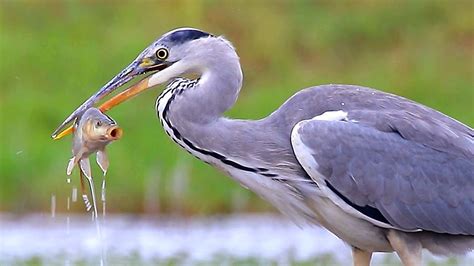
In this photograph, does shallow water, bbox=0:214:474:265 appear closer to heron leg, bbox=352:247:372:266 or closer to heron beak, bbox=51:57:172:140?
heron leg, bbox=352:247:372:266

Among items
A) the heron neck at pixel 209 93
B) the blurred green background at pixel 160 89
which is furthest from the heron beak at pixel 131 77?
the blurred green background at pixel 160 89

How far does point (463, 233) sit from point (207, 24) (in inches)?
350

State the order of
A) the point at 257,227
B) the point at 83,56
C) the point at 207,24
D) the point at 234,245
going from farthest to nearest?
the point at 207,24 → the point at 83,56 → the point at 257,227 → the point at 234,245

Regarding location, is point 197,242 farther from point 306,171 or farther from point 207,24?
point 207,24

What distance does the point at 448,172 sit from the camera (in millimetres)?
7613

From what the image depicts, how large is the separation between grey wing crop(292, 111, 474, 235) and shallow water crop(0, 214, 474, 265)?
214cm

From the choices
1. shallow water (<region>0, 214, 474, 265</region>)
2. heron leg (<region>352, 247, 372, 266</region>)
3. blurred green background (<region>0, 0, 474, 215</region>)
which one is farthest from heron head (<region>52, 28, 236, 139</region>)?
blurred green background (<region>0, 0, 474, 215</region>)

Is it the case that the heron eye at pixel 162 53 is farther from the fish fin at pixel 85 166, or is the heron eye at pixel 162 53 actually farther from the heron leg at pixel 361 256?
the heron leg at pixel 361 256

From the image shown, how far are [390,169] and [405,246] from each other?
390 millimetres

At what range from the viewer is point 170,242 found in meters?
11.4

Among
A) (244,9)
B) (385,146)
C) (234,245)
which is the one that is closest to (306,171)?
(385,146)

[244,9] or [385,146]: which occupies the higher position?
[385,146]

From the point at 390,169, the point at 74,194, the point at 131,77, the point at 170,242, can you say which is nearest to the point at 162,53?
the point at 131,77

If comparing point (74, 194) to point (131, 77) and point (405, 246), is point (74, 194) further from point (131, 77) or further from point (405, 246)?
point (405, 246)
